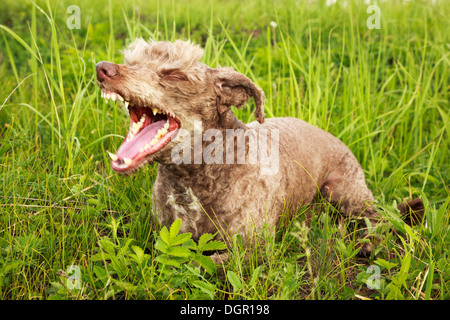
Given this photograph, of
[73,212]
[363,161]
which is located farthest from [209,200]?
[363,161]

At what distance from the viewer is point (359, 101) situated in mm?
4902

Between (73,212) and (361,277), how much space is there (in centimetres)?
199

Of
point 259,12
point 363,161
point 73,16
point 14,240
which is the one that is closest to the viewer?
point 14,240

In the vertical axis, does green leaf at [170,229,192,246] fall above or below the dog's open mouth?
below

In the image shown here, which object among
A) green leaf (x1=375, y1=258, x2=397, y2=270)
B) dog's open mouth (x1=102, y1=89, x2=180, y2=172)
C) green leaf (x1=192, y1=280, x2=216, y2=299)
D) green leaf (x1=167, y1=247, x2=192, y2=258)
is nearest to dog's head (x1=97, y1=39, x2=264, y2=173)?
dog's open mouth (x1=102, y1=89, x2=180, y2=172)

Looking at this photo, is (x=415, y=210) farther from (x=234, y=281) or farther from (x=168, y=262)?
(x=168, y=262)

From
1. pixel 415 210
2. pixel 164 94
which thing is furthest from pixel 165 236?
pixel 415 210

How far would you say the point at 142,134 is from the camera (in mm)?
2904

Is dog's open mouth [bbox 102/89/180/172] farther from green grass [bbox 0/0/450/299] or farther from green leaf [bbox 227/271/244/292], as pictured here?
green leaf [bbox 227/271/244/292]

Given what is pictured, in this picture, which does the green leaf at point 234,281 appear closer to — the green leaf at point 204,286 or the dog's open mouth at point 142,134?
the green leaf at point 204,286

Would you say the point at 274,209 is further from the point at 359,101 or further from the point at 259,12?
the point at 259,12

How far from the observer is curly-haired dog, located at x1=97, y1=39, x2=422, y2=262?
2.79 metres

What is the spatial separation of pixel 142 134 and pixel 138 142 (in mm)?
82

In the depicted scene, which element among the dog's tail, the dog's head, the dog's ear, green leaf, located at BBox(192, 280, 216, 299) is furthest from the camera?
the dog's tail
